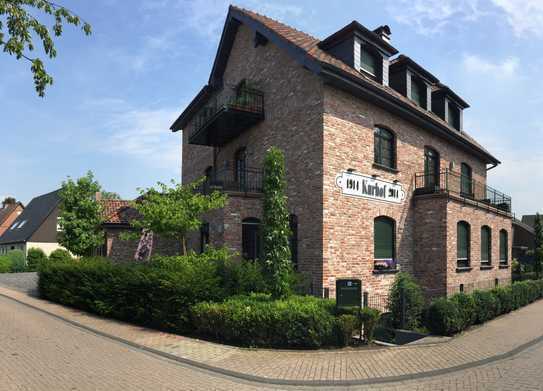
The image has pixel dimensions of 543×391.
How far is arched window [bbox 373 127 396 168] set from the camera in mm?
15484

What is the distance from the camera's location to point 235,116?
1684cm

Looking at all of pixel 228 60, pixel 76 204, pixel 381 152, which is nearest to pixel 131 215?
pixel 76 204

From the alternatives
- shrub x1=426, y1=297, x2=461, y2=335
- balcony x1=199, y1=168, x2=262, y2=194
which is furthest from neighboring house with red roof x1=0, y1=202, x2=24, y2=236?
shrub x1=426, y1=297, x2=461, y2=335

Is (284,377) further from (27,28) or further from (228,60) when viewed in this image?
(228,60)

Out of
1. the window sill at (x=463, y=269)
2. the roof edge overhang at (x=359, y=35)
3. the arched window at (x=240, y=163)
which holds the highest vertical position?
the roof edge overhang at (x=359, y=35)

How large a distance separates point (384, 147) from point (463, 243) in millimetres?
5661

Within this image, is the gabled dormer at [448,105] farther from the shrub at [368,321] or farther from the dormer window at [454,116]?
the shrub at [368,321]

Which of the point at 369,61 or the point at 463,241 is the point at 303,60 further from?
the point at 463,241

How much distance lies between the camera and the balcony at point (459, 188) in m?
16.6

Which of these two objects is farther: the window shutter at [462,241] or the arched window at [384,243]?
the window shutter at [462,241]

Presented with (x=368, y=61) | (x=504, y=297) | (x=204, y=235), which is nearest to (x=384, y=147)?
(x=368, y=61)

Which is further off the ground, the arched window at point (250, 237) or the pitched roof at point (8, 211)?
the pitched roof at point (8, 211)

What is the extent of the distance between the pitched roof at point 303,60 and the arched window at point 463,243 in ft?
13.8

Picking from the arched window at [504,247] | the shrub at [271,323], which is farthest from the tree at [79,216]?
the arched window at [504,247]
